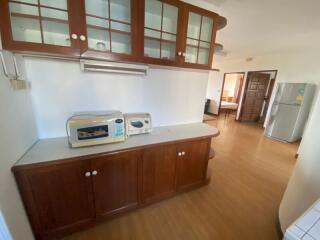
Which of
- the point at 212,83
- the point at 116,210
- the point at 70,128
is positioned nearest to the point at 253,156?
the point at 116,210

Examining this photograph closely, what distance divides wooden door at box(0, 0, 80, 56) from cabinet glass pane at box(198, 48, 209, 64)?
1.36 metres

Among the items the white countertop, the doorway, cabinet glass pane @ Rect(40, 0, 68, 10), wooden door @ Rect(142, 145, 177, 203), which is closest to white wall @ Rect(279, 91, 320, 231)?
the white countertop

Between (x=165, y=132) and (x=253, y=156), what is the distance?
7.84 ft

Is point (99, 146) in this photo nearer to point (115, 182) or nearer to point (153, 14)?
point (115, 182)

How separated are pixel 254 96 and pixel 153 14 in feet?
18.2

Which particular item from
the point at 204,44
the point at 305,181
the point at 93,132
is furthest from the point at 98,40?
the point at 305,181

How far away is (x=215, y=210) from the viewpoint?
1.74 meters

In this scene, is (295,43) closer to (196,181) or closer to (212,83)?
(212,83)

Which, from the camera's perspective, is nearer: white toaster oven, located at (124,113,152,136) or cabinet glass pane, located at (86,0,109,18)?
cabinet glass pane, located at (86,0,109,18)

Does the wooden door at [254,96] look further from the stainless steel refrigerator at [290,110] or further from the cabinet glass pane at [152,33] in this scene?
the cabinet glass pane at [152,33]

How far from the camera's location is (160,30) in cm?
156

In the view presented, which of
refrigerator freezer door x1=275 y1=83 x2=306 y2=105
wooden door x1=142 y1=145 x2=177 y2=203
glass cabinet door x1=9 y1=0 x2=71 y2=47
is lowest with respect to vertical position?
wooden door x1=142 y1=145 x2=177 y2=203

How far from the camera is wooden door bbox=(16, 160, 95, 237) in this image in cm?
113

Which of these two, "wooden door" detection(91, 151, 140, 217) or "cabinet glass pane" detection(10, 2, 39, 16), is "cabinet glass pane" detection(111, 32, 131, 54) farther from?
"wooden door" detection(91, 151, 140, 217)
